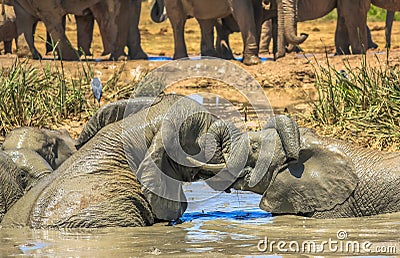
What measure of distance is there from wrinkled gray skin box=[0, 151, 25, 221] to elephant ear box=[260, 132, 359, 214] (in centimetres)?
161

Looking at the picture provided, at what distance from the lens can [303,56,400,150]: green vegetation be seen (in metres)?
10.3

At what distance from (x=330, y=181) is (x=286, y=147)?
441mm

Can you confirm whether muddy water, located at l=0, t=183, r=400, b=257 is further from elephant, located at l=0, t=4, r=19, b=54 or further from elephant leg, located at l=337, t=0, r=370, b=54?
elephant, located at l=0, t=4, r=19, b=54

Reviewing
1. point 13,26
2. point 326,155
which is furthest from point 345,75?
point 13,26

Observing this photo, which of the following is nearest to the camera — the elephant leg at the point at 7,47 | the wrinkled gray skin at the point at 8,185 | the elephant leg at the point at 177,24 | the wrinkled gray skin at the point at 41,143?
the wrinkled gray skin at the point at 8,185

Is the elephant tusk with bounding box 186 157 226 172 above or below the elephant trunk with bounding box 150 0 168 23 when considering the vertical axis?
above

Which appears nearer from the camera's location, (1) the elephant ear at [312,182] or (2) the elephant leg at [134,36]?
(1) the elephant ear at [312,182]

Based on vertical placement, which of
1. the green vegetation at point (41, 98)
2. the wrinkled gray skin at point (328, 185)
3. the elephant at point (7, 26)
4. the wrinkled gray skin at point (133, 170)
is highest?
the wrinkled gray skin at point (133, 170)

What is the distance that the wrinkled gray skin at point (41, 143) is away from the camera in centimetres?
856

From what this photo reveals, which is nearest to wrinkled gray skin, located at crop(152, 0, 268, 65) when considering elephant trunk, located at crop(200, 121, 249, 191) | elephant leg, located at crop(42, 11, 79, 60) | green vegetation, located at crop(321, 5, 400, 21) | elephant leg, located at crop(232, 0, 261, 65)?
elephant leg, located at crop(232, 0, 261, 65)

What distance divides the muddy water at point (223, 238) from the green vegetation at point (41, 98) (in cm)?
389

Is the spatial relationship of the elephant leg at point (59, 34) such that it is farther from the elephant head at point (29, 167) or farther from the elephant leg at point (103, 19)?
the elephant head at point (29, 167)

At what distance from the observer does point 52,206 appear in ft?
23.2

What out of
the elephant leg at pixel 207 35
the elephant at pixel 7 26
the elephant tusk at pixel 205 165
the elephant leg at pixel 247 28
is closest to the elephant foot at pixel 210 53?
the elephant leg at pixel 207 35
